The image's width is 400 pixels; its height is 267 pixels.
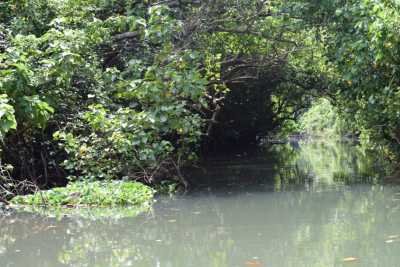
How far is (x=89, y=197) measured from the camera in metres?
8.50

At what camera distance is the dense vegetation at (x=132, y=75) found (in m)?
9.20

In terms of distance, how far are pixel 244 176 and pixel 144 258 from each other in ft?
27.4

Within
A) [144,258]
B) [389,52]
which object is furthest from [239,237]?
[389,52]

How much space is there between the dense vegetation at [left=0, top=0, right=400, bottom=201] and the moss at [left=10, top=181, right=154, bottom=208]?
431 millimetres

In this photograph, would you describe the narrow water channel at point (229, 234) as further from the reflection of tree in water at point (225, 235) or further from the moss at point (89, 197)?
the moss at point (89, 197)

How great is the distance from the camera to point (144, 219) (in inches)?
288

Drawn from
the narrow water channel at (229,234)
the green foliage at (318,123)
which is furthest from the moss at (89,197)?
the green foliage at (318,123)

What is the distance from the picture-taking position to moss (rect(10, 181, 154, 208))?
8445 millimetres

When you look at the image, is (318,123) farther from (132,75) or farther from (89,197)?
(89,197)

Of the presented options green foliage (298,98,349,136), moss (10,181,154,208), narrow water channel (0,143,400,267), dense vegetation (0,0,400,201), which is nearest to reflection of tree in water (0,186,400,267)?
narrow water channel (0,143,400,267)

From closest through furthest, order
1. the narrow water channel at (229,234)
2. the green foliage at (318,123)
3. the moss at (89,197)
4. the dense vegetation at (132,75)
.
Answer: the narrow water channel at (229,234) < the moss at (89,197) < the dense vegetation at (132,75) < the green foliage at (318,123)

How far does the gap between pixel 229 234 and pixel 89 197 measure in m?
3.07

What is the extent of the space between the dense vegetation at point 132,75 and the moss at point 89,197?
43 cm

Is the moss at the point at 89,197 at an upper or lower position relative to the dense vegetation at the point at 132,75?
lower
